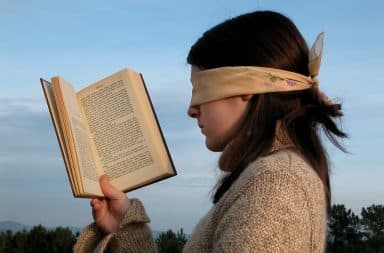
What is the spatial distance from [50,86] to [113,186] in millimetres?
500

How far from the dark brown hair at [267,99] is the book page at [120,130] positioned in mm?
549

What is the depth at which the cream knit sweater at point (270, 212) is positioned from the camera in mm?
1999

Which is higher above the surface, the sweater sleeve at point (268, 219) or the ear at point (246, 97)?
the ear at point (246, 97)

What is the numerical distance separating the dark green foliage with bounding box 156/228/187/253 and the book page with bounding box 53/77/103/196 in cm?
513

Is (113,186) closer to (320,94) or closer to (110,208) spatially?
(110,208)

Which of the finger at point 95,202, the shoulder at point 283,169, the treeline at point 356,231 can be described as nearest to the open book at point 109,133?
the finger at point 95,202

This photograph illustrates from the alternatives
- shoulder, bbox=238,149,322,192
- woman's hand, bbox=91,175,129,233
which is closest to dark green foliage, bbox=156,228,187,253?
woman's hand, bbox=91,175,129,233

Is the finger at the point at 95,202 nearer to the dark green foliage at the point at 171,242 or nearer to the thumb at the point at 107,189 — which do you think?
the thumb at the point at 107,189

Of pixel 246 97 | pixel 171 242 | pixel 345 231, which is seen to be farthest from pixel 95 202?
pixel 345 231

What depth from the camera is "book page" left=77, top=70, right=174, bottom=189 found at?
2.97m

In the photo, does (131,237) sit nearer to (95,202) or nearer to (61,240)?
(95,202)

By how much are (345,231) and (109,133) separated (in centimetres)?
859

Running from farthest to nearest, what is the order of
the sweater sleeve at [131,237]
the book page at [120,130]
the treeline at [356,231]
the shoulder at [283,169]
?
1. the treeline at [356,231]
2. the sweater sleeve at [131,237]
3. the book page at [120,130]
4. the shoulder at [283,169]

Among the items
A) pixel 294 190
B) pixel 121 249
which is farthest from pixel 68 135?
pixel 294 190
